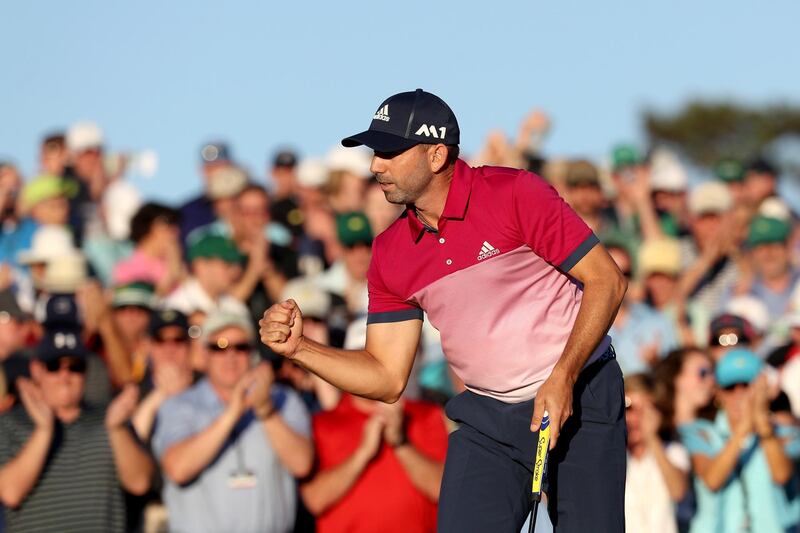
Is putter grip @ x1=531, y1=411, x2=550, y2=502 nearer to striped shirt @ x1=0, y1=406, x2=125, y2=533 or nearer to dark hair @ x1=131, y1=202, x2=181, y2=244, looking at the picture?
striped shirt @ x1=0, y1=406, x2=125, y2=533

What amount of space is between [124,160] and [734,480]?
7.60 meters

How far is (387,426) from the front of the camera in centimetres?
1076

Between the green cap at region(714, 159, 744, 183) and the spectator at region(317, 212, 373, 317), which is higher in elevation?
the green cap at region(714, 159, 744, 183)

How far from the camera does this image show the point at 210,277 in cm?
1322

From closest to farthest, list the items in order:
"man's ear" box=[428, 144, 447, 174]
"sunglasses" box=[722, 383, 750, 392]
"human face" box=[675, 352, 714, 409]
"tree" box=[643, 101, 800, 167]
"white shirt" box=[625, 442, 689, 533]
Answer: "man's ear" box=[428, 144, 447, 174]
"white shirt" box=[625, 442, 689, 533]
"sunglasses" box=[722, 383, 750, 392]
"human face" box=[675, 352, 714, 409]
"tree" box=[643, 101, 800, 167]

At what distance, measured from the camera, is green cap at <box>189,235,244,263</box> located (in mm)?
13203

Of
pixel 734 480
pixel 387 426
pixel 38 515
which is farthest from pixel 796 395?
pixel 38 515

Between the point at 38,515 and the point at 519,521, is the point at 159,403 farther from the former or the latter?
the point at 519,521

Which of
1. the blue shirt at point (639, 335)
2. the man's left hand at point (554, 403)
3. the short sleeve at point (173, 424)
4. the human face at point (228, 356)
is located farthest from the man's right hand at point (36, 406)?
the blue shirt at point (639, 335)

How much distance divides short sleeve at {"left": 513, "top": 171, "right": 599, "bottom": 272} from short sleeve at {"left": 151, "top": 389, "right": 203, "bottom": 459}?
3.92 metres

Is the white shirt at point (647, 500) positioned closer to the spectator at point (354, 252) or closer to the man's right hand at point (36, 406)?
the spectator at point (354, 252)

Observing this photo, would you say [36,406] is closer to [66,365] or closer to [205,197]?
[66,365]

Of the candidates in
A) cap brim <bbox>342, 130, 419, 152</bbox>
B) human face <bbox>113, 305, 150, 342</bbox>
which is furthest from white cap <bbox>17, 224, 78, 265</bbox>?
cap brim <bbox>342, 130, 419, 152</bbox>

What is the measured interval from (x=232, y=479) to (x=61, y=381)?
1.19 metres
